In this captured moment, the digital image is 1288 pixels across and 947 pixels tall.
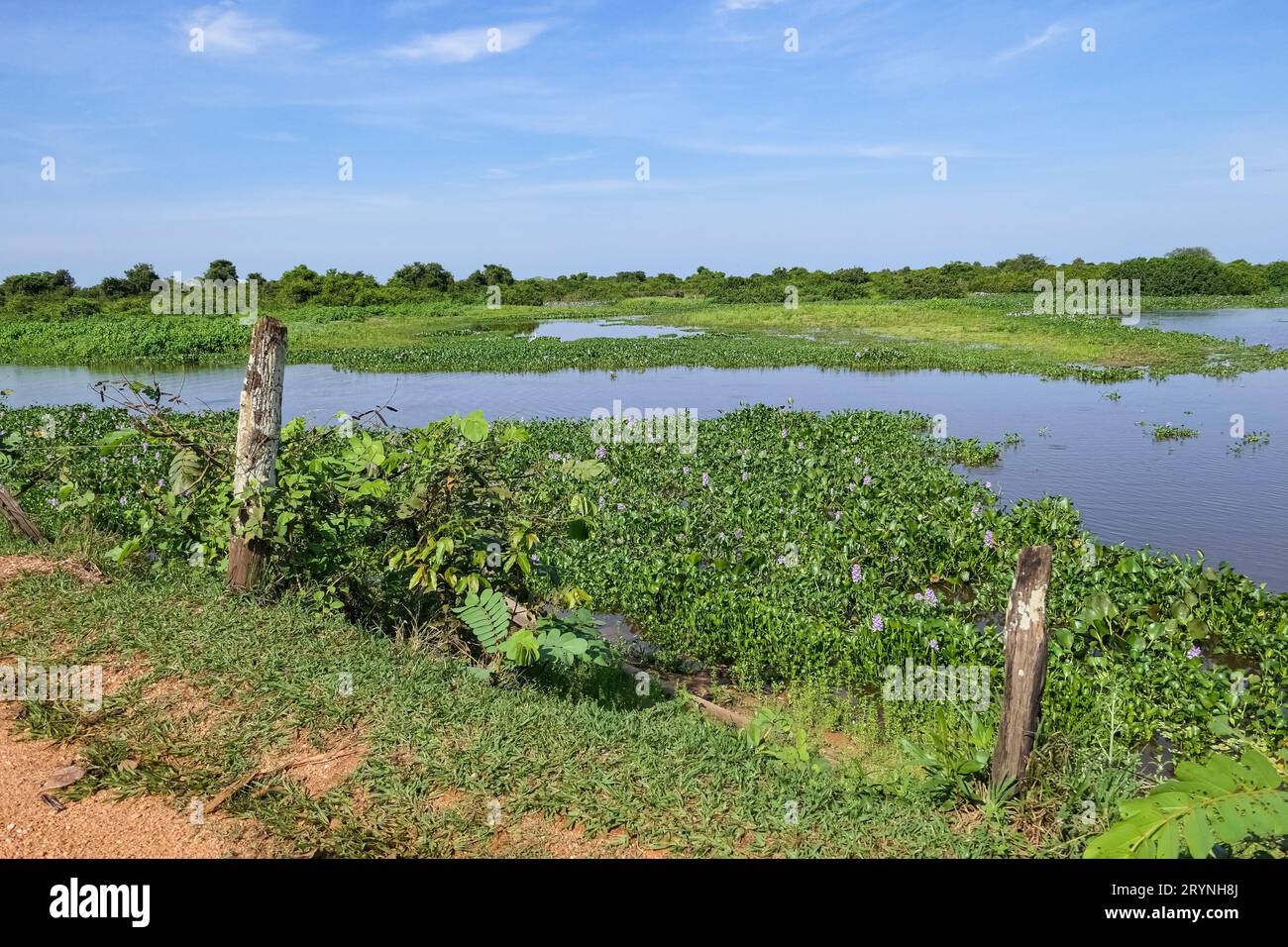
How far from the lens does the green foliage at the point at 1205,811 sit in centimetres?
262

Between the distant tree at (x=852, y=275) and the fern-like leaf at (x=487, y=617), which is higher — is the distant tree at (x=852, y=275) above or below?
above

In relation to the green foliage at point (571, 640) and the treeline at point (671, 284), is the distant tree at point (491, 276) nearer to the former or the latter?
the treeline at point (671, 284)

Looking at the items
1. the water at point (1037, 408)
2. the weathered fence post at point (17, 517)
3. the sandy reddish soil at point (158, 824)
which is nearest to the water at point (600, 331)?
the water at point (1037, 408)

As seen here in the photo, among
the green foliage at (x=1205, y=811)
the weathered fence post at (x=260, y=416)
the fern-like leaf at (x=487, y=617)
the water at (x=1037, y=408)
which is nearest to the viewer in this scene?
the green foliage at (x=1205, y=811)

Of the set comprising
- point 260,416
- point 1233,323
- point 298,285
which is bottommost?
point 260,416

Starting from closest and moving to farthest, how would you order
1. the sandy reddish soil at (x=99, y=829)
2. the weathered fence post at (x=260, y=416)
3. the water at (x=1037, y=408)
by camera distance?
the sandy reddish soil at (x=99, y=829)
the weathered fence post at (x=260, y=416)
the water at (x=1037, y=408)

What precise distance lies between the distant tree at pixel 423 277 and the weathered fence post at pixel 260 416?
226ft

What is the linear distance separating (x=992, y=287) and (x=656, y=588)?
69.7m

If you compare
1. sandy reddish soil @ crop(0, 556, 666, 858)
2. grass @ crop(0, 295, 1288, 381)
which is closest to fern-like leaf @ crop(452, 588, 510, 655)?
sandy reddish soil @ crop(0, 556, 666, 858)

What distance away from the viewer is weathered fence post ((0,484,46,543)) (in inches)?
292

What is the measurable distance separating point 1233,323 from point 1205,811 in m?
49.4

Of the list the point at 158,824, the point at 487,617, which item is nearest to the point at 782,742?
the point at 487,617

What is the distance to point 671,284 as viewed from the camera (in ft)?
274

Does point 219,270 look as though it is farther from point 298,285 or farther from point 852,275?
point 852,275
